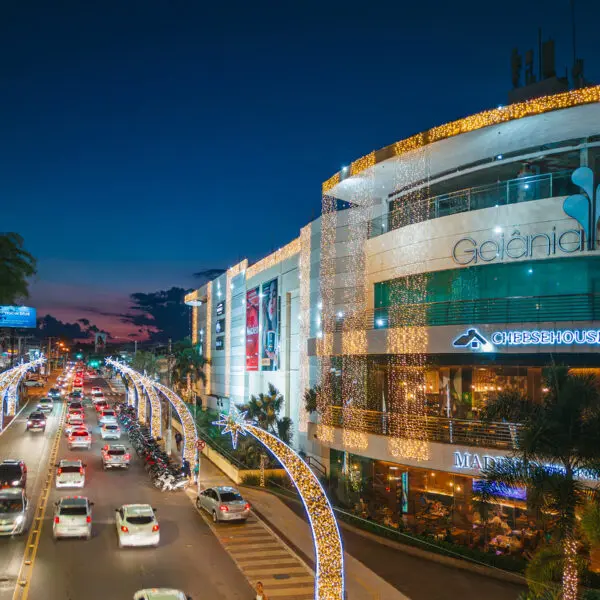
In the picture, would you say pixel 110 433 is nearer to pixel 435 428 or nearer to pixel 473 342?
pixel 435 428

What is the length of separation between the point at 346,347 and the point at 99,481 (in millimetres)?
16159

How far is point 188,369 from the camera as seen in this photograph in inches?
3140

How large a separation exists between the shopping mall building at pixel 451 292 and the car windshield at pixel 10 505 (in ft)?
41.9

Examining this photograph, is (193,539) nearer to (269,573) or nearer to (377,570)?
(269,573)

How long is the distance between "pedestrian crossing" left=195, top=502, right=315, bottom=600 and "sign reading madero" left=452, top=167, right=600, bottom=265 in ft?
42.9

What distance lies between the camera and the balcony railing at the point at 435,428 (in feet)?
78.5

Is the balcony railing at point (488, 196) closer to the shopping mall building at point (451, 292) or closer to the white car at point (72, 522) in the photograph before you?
the shopping mall building at point (451, 292)

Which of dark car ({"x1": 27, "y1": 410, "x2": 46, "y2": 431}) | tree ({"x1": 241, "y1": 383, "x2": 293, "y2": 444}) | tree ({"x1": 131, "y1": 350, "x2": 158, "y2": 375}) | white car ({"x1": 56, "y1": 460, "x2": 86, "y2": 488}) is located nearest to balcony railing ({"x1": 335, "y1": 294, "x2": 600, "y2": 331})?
tree ({"x1": 241, "y1": 383, "x2": 293, "y2": 444})

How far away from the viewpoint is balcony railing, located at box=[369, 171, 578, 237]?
25594mm

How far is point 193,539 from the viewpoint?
84.9 feet

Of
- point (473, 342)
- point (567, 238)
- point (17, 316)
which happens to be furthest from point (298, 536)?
point (17, 316)

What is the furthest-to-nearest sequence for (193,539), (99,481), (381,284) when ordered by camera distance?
(99,481) → (381,284) → (193,539)

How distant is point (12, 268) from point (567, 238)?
34.0m

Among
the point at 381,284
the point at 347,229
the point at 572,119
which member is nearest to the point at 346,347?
the point at 381,284
